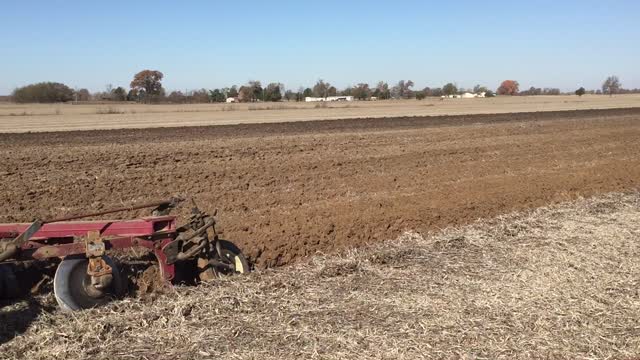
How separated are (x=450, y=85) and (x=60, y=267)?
138840 mm

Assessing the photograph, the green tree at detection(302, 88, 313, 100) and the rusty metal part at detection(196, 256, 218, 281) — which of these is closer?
the rusty metal part at detection(196, 256, 218, 281)

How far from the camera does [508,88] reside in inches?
6078

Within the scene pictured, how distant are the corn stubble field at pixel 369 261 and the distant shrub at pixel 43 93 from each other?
76.5 metres

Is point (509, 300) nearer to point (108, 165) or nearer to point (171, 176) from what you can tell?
point (171, 176)

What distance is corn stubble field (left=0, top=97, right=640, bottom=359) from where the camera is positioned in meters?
4.33

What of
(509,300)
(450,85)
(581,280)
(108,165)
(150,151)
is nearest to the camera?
(509,300)

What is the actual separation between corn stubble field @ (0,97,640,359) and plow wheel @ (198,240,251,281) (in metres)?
0.18

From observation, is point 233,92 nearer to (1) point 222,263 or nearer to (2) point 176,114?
(2) point 176,114

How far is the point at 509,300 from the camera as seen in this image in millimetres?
5168

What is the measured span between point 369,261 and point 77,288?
2.89 metres

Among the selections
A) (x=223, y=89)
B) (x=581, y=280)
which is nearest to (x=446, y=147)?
(x=581, y=280)

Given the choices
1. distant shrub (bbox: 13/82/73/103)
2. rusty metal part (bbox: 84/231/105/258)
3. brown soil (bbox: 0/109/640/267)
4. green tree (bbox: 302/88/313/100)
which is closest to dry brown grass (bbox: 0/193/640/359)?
rusty metal part (bbox: 84/231/105/258)

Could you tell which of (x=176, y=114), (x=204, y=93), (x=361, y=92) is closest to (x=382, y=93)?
(x=361, y=92)

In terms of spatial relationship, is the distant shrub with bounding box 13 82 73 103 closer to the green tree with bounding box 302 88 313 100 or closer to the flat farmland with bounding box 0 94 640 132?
the flat farmland with bounding box 0 94 640 132
